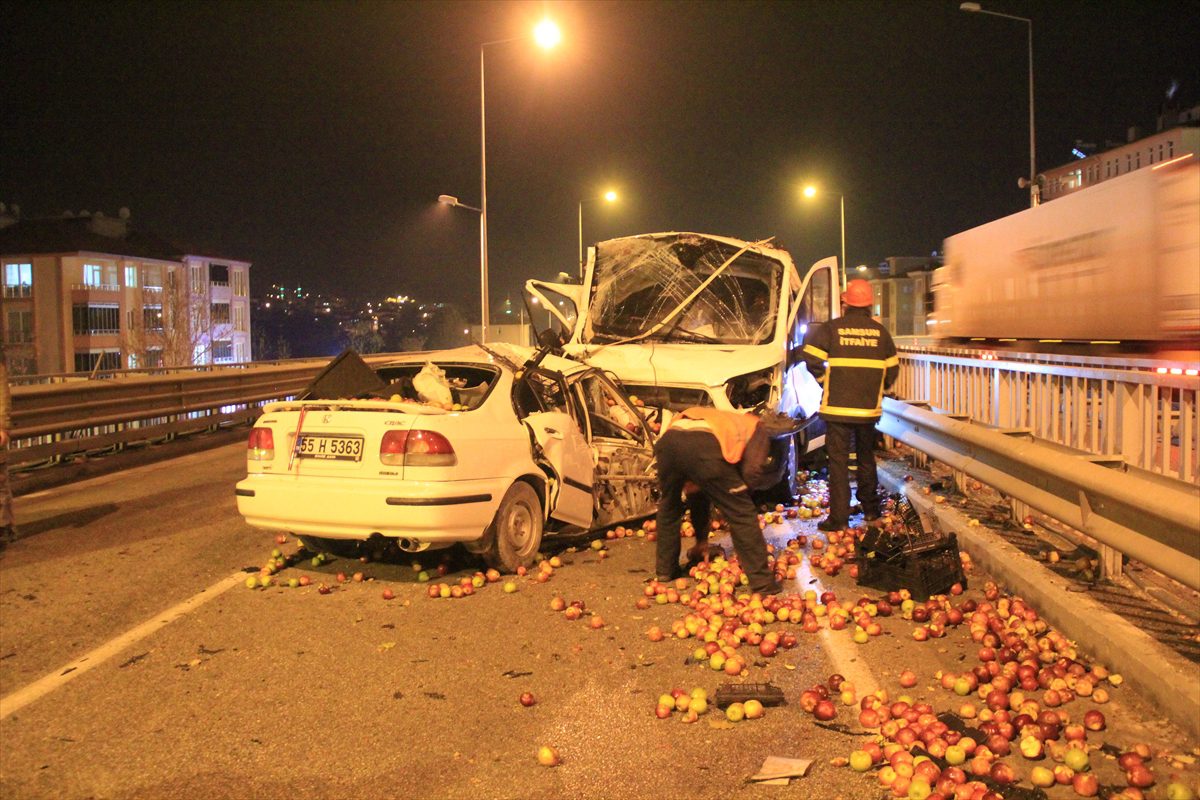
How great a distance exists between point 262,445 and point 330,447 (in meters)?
0.62

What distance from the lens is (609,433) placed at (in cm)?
868

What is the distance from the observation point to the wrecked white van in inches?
389

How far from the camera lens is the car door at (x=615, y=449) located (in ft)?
27.0

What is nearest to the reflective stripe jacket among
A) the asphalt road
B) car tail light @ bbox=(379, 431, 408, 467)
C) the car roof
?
the asphalt road

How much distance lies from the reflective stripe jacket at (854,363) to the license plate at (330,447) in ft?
12.8

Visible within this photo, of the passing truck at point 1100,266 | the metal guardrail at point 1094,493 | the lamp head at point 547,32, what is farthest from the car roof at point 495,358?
the lamp head at point 547,32

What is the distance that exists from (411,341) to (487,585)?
71397 millimetres

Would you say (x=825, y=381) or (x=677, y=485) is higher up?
(x=825, y=381)

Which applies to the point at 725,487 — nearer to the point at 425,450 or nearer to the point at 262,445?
the point at 425,450

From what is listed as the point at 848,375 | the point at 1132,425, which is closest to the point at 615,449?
the point at 848,375

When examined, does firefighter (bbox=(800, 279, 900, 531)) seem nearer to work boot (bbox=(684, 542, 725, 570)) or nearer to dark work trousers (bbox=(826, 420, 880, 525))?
dark work trousers (bbox=(826, 420, 880, 525))

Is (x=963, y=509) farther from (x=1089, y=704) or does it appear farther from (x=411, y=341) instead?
(x=411, y=341)

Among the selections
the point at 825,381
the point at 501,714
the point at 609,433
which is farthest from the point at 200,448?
the point at 501,714

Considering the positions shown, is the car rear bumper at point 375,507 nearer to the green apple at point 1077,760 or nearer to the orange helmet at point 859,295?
the orange helmet at point 859,295
